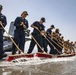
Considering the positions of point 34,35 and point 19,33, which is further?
point 34,35

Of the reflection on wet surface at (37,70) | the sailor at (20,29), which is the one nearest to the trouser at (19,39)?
the sailor at (20,29)

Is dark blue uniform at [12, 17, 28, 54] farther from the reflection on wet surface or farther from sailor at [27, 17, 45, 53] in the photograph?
the reflection on wet surface

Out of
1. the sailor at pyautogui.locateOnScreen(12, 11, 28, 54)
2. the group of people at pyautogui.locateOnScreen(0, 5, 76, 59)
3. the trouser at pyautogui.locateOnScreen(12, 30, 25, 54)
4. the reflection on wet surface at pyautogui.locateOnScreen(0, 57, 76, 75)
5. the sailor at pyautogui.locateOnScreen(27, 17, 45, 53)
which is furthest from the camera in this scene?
the sailor at pyautogui.locateOnScreen(27, 17, 45, 53)

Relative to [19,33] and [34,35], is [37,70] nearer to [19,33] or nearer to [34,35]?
[19,33]

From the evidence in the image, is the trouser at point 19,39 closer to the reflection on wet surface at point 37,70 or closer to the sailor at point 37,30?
the sailor at point 37,30

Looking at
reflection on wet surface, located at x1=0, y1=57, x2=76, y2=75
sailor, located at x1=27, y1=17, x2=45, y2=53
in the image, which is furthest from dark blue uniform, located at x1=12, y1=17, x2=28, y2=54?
reflection on wet surface, located at x1=0, y1=57, x2=76, y2=75

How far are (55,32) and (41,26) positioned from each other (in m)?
4.36

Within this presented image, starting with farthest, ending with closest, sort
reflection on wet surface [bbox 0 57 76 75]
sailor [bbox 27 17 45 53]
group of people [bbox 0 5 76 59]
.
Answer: sailor [bbox 27 17 45 53]
group of people [bbox 0 5 76 59]
reflection on wet surface [bbox 0 57 76 75]

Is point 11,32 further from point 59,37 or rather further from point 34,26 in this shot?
point 34,26

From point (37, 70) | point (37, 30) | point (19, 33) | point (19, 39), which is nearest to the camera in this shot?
point (37, 70)

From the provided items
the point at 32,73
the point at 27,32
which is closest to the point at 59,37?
the point at 27,32

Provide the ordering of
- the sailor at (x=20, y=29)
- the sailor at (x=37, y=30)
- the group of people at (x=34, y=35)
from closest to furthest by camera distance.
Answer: the group of people at (x=34, y=35) → the sailor at (x=20, y=29) → the sailor at (x=37, y=30)

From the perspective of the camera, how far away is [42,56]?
30.7 ft

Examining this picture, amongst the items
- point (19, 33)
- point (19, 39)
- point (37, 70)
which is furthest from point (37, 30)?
point (37, 70)
